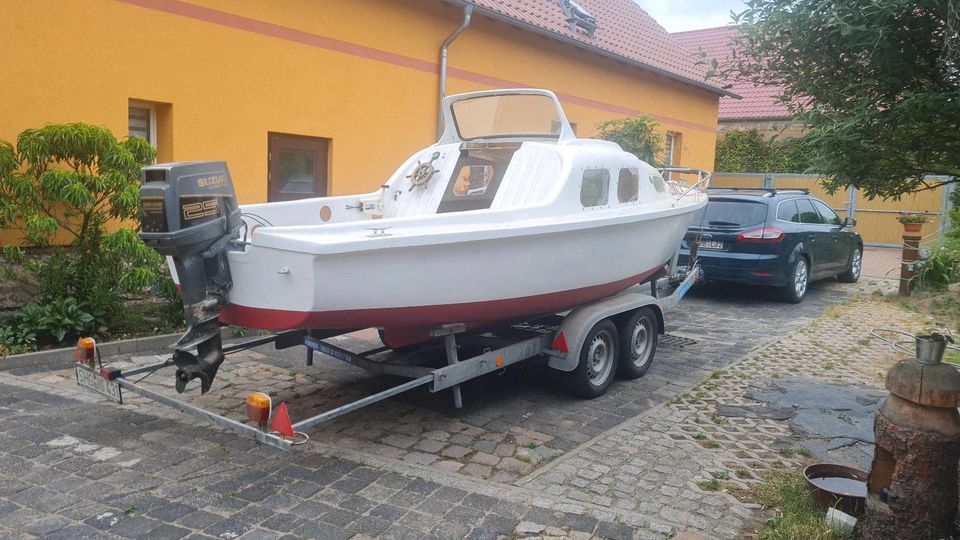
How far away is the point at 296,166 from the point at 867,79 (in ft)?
23.2

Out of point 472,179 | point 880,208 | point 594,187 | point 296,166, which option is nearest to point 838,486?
point 594,187

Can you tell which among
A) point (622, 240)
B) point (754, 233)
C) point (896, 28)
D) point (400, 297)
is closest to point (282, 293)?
point (400, 297)

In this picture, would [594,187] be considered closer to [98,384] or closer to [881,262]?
[98,384]

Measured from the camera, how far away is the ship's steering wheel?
6.40 meters

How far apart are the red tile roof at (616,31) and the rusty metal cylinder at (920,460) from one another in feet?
24.9

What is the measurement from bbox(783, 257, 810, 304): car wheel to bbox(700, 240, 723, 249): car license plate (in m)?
1.18

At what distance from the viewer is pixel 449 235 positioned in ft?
14.4

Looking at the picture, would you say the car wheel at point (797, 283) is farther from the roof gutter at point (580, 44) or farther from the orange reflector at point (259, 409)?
the orange reflector at point (259, 409)

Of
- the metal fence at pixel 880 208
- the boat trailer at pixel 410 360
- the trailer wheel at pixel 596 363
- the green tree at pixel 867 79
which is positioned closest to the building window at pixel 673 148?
the metal fence at pixel 880 208

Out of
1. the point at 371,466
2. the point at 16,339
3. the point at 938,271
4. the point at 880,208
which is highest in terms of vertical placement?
the point at 880,208

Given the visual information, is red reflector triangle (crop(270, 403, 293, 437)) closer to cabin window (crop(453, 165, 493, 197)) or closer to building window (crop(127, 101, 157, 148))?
cabin window (crop(453, 165, 493, 197))

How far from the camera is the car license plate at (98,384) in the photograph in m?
4.29

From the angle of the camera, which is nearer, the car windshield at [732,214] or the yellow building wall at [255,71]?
the yellow building wall at [255,71]

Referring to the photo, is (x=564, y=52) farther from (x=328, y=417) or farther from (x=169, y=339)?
(x=328, y=417)
